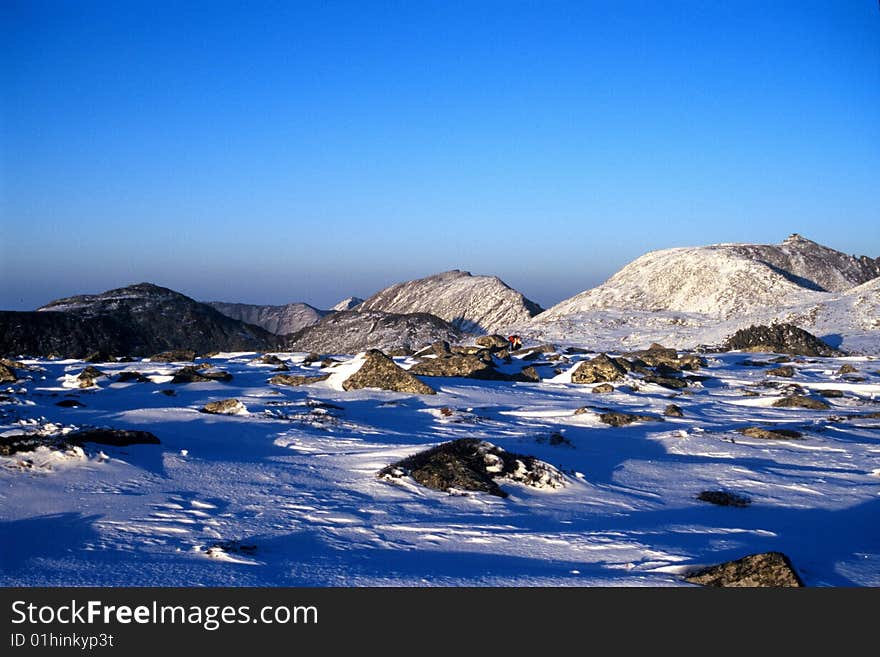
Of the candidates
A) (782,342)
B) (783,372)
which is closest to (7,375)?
(783,372)

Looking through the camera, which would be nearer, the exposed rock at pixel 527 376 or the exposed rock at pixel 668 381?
the exposed rock at pixel 668 381

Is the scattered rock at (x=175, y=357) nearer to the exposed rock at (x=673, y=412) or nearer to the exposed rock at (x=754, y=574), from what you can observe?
the exposed rock at (x=673, y=412)

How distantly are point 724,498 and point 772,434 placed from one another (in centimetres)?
561

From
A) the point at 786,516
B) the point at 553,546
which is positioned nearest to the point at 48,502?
the point at 553,546

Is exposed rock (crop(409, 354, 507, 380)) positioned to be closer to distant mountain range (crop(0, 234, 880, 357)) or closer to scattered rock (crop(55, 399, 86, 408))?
scattered rock (crop(55, 399, 86, 408))

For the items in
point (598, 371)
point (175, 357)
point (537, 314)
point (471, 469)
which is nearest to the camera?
point (471, 469)

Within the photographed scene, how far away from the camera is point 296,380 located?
1922cm

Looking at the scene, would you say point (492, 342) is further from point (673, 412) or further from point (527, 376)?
point (673, 412)

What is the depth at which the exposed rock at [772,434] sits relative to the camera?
1328 cm

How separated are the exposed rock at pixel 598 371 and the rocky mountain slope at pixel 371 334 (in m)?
22.3

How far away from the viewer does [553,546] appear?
6.34m

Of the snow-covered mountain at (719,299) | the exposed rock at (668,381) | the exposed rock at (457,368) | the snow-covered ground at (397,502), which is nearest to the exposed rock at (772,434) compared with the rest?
the snow-covered ground at (397,502)

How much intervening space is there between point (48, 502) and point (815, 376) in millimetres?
26632

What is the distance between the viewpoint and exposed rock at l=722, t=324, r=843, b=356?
116ft
